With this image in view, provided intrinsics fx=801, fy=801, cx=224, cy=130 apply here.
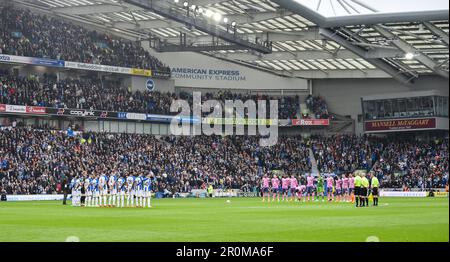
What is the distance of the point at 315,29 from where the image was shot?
66.0 meters

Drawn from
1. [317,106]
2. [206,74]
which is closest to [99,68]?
[206,74]

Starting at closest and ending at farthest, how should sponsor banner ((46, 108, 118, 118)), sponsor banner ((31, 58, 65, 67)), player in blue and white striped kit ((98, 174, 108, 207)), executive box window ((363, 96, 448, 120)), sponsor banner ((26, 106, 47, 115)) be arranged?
player in blue and white striped kit ((98, 174, 108, 207)), sponsor banner ((26, 106, 47, 115)), sponsor banner ((46, 108, 118, 118)), sponsor banner ((31, 58, 65, 67)), executive box window ((363, 96, 448, 120))

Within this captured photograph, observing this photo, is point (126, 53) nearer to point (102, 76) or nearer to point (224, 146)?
point (102, 76)

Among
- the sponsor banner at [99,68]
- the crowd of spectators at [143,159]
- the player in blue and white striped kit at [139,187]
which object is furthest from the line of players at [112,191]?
the sponsor banner at [99,68]

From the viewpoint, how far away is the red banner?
77688 millimetres

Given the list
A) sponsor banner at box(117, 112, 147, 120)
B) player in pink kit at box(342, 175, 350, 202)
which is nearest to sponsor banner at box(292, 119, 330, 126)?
sponsor banner at box(117, 112, 147, 120)

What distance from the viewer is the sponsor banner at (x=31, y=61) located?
65.9 meters

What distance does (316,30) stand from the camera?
66.1 metres

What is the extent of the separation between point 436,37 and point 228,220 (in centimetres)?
3534

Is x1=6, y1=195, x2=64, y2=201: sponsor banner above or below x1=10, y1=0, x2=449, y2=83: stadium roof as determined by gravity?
below

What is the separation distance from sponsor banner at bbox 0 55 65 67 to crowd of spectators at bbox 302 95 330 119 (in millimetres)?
27326

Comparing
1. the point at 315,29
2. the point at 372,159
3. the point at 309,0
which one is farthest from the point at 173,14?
the point at 372,159

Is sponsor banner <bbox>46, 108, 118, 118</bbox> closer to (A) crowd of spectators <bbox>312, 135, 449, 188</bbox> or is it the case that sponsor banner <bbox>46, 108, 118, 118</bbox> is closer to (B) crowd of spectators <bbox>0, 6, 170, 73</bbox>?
(B) crowd of spectators <bbox>0, 6, 170, 73</bbox>

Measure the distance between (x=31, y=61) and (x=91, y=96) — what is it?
21.5 feet
